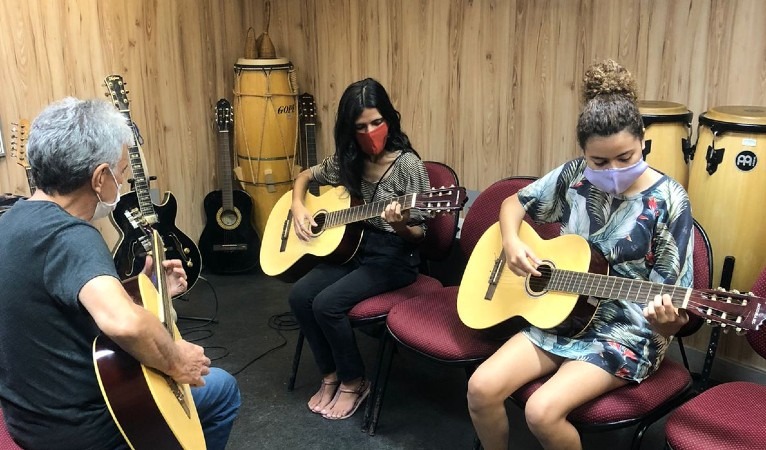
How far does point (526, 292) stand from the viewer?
1856 millimetres

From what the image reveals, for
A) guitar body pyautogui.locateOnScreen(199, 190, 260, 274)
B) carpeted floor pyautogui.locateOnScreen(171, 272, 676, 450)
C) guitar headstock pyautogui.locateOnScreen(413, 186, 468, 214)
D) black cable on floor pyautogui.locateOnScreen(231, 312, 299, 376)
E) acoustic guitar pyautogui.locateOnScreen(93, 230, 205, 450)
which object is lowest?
carpeted floor pyautogui.locateOnScreen(171, 272, 676, 450)

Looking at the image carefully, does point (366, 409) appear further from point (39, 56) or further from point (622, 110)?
point (39, 56)

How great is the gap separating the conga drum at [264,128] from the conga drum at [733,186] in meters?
2.39

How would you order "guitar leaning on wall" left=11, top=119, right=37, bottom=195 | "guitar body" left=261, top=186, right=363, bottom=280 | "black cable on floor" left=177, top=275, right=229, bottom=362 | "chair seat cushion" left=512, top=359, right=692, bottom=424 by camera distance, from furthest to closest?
1. "black cable on floor" left=177, top=275, right=229, bottom=362
2. "guitar leaning on wall" left=11, top=119, right=37, bottom=195
3. "guitar body" left=261, top=186, right=363, bottom=280
4. "chair seat cushion" left=512, top=359, right=692, bottom=424

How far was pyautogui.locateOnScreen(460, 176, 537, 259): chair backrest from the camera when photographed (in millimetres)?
2340

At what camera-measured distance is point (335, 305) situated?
7.70ft

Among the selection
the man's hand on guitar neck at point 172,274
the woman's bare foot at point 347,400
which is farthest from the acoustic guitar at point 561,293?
the man's hand on guitar neck at point 172,274

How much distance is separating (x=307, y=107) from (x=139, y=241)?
132cm

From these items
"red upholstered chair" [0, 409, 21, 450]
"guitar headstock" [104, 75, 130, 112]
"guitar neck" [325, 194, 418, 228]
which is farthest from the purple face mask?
"guitar headstock" [104, 75, 130, 112]

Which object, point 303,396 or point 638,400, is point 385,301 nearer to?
point 303,396

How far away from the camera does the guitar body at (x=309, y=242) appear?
8.11 ft

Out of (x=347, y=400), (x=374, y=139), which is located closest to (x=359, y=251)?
(x=374, y=139)

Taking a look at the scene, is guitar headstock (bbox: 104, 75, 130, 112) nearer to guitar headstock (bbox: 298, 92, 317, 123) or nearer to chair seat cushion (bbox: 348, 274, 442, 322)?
guitar headstock (bbox: 298, 92, 317, 123)

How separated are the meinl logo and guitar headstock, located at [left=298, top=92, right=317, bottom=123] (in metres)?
2.46
